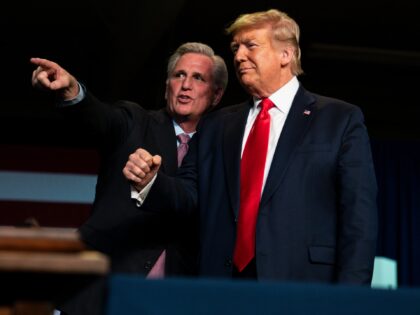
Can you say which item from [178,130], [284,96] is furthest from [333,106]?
[178,130]

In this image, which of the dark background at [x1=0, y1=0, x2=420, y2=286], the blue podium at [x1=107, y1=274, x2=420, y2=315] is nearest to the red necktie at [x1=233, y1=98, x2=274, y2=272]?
the blue podium at [x1=107, y1=274, x2=420, y2=315]

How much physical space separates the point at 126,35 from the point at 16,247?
4.58 m

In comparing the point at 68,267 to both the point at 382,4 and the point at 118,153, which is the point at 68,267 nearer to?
the point at 118,153

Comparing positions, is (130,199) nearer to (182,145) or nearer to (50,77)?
(182,145)

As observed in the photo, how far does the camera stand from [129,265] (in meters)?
2.11

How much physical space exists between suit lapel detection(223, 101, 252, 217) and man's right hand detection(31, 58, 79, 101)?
38 centimetres

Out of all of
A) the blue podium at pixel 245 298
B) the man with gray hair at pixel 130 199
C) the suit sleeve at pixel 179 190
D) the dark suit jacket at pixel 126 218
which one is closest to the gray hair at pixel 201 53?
the man with gray hair at pixel 130 199

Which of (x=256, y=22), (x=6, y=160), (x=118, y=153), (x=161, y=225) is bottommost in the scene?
(x=6, y=160)

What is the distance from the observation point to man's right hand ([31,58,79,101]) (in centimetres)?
183

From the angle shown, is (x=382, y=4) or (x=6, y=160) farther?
(x=6, y=160)

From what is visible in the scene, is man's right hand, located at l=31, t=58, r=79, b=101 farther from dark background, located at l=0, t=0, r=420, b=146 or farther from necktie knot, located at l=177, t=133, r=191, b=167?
dark background, located at l=0, t=0, r=420, b=146

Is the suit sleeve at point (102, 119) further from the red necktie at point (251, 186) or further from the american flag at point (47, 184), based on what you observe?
the american flag at point (47, 184)

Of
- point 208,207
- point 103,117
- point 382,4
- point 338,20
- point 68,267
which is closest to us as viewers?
point 68,267

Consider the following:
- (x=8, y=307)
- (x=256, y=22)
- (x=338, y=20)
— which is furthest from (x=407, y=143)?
(x=8, y=307)
